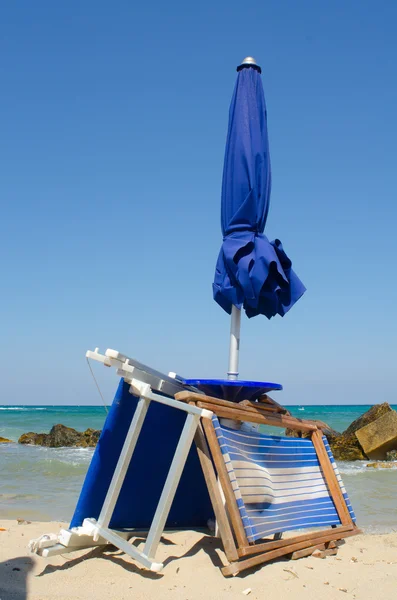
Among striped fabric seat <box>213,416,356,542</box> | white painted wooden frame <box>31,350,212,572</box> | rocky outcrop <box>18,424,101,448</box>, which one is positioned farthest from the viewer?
rocky outcrop <box>18,424,101,448</box>

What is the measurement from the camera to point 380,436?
12.9 metres

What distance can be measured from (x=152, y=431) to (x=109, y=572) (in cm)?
96

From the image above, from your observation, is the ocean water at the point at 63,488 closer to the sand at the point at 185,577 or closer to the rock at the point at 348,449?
the rock at the point at 348,449

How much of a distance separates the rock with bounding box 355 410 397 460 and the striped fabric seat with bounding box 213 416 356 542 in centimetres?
852

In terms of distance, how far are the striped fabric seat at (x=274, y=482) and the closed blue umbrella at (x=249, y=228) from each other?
0.70 meters

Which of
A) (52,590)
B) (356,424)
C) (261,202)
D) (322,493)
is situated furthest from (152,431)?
(356,424)

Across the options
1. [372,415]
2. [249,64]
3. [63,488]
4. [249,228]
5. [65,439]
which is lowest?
[63,488]

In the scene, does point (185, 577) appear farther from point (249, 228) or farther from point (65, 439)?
point (65, 439)

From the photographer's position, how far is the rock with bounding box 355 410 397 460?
12.7 m

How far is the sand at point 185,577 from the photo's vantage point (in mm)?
3453

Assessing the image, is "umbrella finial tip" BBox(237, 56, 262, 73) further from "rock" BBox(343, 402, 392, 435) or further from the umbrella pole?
"rock" BBox(343, 402, 392, 435)

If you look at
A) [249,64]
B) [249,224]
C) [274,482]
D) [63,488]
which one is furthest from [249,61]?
[63,488]

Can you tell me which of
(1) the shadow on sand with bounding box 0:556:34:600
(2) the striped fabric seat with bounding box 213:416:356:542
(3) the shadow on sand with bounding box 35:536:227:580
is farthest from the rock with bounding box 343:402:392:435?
(1) the shadow on sand with bounding box 0:556:34:600

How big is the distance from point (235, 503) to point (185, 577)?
0.57m
